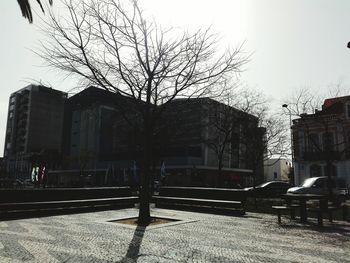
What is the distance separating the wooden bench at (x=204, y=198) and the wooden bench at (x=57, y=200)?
1.77 meters

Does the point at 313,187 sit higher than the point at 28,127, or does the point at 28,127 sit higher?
the point at 28,127

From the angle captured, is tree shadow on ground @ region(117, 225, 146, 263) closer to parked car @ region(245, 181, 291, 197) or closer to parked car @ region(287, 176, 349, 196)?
parked car @ region(287, 176, 349, 196)

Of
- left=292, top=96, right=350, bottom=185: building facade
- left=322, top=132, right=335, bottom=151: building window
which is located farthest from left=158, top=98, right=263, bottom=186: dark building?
left=292, top=96, right=350, bottom=185: building facade

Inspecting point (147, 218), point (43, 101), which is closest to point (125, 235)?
point (147, 218)

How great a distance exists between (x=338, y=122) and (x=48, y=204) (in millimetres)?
34956

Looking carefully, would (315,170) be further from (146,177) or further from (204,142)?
(146,177)

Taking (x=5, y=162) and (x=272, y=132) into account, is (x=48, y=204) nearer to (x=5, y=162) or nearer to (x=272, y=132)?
(x=272, y=132)

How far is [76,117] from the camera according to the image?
9769 cm

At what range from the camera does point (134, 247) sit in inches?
289

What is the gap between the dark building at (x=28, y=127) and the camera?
106375 mm

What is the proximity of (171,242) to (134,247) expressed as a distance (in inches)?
38.6

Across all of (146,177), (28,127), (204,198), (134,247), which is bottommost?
(134,247)

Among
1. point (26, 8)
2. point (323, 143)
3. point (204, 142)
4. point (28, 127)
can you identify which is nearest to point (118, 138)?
point (204, 142)

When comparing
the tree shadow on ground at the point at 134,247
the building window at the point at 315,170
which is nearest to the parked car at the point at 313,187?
the tree shadow on ground at the point at 134,247
